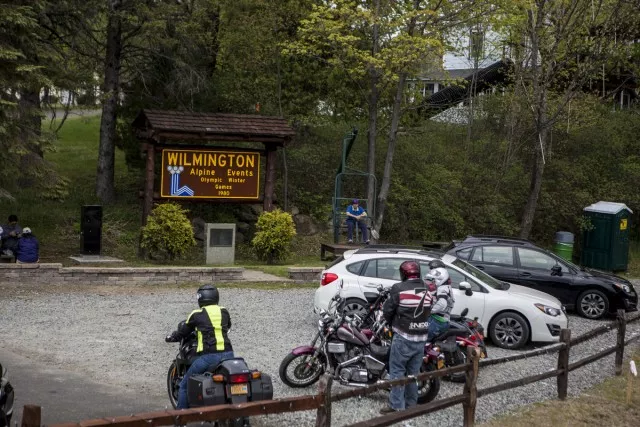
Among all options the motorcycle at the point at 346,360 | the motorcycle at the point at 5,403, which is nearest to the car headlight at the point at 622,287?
the motorcycle at the point at 346,360

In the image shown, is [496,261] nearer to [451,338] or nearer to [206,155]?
[451,338]

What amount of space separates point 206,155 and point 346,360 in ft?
41.4

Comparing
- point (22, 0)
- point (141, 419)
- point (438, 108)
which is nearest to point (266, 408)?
point (141, 419)

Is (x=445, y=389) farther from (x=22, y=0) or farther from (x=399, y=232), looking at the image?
(x=399, y=232)

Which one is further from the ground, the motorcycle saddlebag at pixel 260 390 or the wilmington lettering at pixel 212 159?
the wilmington lettering at pixel 212 159

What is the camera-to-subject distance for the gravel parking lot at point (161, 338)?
10362mm

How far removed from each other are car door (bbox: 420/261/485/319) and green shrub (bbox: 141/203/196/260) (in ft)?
30.8

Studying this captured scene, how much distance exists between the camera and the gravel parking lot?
1036 centimetres

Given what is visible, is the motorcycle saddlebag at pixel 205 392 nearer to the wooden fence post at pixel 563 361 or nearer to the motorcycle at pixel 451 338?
the motorcycle at pixel 451 338

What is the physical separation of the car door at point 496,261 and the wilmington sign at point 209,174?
7532 millimetres

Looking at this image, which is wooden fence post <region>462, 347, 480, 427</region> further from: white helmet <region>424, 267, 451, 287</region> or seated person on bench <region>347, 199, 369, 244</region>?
seated person on bench <region>347, 199, 369, 244</region>

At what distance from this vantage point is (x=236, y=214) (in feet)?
85.3

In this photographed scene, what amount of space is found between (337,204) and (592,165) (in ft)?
33.7

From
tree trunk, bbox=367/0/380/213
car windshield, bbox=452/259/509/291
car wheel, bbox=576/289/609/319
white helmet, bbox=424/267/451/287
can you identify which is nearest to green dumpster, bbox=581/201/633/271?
tree trunk, bbox=367/0/380/213
